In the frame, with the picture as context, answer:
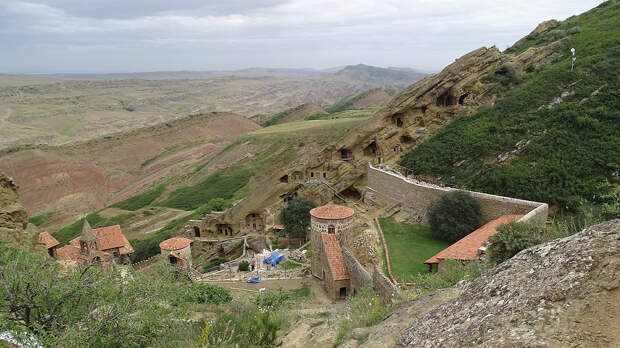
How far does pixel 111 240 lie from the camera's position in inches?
1288

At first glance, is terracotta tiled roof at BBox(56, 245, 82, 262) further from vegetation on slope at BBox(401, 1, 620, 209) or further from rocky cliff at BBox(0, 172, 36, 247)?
vegetation on slope at BBox(401, 1, 620, 209)

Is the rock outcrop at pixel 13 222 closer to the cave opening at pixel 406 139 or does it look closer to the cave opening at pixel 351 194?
the cave opening at pixel 351 194

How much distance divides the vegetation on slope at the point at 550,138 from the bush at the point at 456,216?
279 cm

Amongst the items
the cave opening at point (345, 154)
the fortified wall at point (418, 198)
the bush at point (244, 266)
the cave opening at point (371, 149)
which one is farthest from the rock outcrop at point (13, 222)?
the cave opening at point (371, 149)

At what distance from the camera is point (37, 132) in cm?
10894

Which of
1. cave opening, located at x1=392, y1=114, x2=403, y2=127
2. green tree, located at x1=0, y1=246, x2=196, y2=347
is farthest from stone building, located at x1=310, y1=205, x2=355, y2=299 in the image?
cave opening, located at x1=392, y1=114, x2=403, y2=127

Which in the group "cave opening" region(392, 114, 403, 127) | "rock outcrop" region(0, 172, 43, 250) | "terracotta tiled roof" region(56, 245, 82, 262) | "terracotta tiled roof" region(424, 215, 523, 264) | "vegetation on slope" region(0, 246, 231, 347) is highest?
"cave opening" region(392, 114, 403, 127)

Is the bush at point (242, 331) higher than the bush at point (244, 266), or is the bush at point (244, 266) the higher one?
the bush at point (242, 331)

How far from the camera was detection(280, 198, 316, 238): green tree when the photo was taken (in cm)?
2855

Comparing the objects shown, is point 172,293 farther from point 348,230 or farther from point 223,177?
point 223,177

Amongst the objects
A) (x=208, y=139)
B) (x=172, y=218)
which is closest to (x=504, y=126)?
(x=172, y=218)

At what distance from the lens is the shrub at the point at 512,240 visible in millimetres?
11180

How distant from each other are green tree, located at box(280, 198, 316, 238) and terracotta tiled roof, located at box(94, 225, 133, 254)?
1509 centimetres

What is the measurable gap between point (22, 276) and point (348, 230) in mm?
16153
